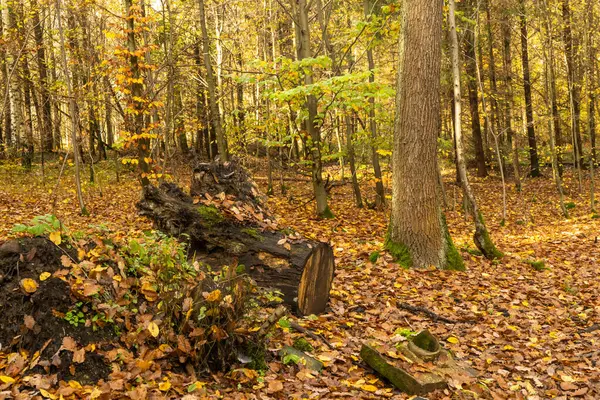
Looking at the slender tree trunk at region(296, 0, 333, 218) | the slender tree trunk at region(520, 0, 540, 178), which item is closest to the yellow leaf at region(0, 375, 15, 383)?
the slender tree trunk at region(296, 0, 333, 218)

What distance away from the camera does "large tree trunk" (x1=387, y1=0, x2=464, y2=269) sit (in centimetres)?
798

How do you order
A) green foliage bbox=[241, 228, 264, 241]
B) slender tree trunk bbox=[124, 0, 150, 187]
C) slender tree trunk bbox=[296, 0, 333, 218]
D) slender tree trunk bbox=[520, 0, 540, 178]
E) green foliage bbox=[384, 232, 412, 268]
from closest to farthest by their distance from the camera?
green foliage bbox=[241, 228, 264, 241]
green foliage bbox=[384, 232, 412, 268]
slender tree trunk bbox=[124, 0, 150, 187]
slender tree trunk bbox=[296, 0, 333, 218]
slender tree trunk bbox=[520, 0, 540, 178]

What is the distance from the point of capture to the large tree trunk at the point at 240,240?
5.76 metres

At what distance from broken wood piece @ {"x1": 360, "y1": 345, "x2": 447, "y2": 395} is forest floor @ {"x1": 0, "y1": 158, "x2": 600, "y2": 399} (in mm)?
79

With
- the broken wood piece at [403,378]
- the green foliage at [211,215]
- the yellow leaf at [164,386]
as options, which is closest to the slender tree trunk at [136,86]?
the green foliage at [211,215]

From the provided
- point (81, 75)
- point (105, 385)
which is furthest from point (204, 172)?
point (81, 75)

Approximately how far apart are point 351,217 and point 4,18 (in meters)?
17.7

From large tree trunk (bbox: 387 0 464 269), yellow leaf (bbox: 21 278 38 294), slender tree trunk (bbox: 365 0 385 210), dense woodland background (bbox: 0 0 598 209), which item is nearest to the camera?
yellow leaf (bbox: 21 278 38 294)

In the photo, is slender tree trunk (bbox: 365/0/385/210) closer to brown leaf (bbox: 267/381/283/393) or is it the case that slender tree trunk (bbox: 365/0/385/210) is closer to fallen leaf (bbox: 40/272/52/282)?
brown leaf (bbox: 267/381/283/393)

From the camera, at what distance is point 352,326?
5844 mm

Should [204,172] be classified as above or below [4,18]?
below

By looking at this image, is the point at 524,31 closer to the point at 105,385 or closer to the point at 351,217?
the point at 351,217

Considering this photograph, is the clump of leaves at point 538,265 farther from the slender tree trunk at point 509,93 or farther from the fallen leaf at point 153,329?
the slender tree trunk at point 509,93

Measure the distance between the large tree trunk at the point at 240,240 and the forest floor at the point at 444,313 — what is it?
459 millimetres
